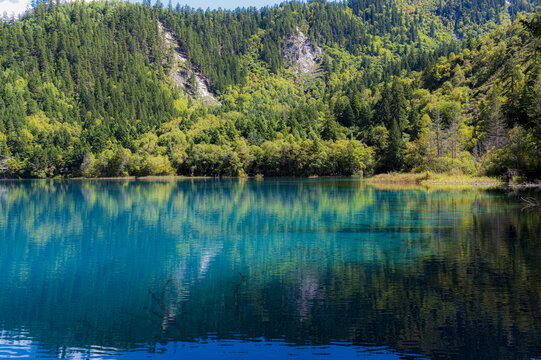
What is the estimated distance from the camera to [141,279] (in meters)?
20.2

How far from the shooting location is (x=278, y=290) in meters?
18.0

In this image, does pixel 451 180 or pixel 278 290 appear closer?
pixel 278 290

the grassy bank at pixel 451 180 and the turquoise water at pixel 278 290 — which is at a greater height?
the grassy bank at pixel 451 180

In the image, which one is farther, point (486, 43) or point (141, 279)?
point (486, 43)

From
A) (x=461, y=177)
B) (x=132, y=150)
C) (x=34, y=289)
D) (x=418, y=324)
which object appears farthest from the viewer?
(x=132, y=150)

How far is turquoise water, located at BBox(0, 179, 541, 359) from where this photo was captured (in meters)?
13.1

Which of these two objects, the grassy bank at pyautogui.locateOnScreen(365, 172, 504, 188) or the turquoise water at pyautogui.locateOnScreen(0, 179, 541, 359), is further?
the grassy bank at pyautogui.locateOnScreen(365, 172, 504, 188)

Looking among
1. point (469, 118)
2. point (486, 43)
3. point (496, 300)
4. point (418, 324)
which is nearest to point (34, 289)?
point (418, 324)

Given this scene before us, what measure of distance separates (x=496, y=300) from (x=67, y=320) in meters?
14.5

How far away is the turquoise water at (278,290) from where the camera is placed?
43.1 feet

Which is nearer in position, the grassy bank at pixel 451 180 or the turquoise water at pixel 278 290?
the turquoise water at pixel 278 290

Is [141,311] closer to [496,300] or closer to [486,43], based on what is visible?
[496,300]

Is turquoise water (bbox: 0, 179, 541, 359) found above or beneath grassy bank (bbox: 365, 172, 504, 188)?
beneath

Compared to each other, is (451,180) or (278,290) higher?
(451,180)
